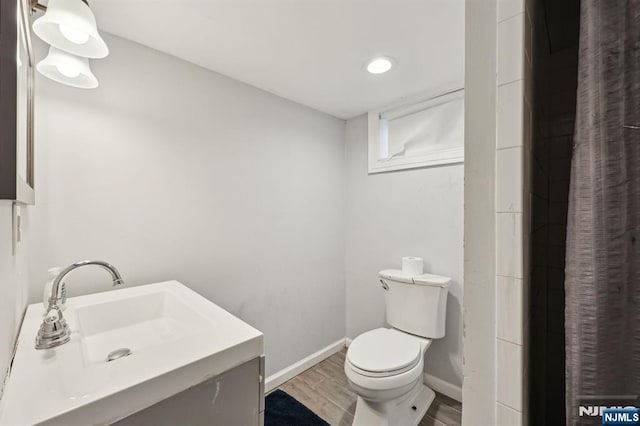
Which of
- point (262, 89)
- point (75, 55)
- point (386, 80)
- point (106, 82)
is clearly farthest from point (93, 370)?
point (386, 80)

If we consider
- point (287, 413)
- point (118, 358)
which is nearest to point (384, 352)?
point (287, 413)

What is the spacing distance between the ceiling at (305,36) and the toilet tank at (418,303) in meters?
1.33

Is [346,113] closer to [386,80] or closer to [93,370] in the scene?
[386,80]

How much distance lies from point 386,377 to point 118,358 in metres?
1.13

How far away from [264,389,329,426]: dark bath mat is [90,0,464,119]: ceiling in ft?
6.97

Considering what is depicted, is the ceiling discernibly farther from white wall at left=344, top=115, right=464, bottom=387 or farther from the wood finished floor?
the wood finished floor

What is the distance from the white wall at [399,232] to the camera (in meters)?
1.78

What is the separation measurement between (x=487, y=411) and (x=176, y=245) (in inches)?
59.0

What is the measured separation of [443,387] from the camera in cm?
183

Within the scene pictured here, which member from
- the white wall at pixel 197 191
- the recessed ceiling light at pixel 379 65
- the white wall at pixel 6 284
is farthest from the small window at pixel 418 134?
Result: the white wall at pixel 6 284

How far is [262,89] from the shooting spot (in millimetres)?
1844

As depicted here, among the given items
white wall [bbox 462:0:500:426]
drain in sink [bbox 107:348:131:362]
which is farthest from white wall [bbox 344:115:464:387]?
drain in sink [bbox 107:348:131:362]

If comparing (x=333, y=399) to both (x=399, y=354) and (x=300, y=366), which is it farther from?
(x=399, y=354)

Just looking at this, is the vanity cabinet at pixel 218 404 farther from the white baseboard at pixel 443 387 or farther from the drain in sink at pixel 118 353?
the white baseboard at pixel 443 387
